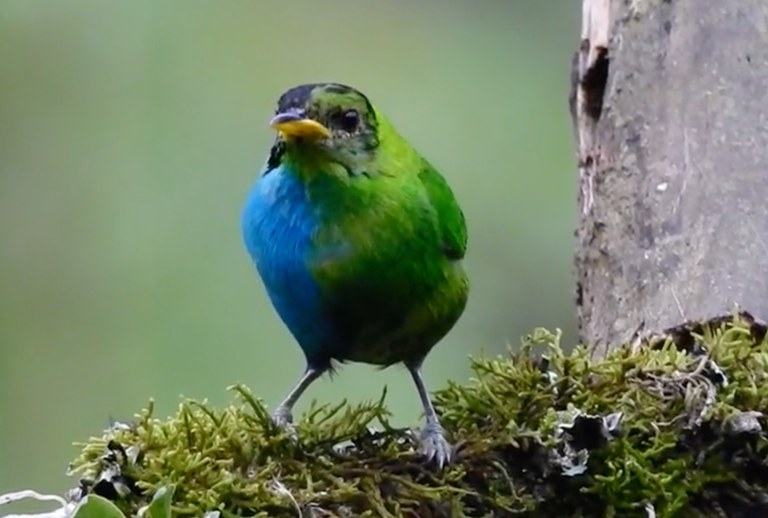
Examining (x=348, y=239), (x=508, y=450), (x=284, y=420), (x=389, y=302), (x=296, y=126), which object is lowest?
(x=508, y=450)

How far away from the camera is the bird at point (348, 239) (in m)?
2.73

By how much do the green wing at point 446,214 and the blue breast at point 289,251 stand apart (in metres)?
0.30

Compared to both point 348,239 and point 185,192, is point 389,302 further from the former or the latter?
point 185,192

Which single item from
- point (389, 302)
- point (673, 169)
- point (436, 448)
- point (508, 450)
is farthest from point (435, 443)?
point (673, 169)

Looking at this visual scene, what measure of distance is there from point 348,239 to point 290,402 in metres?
0.39

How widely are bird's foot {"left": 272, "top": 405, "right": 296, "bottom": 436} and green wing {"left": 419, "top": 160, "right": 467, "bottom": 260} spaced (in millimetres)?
474

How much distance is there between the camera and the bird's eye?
2795 millimetres

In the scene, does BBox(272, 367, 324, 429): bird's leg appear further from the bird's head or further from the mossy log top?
the bird's head

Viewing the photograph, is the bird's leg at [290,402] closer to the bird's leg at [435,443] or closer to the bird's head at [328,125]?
the bird's leg at [435,443]

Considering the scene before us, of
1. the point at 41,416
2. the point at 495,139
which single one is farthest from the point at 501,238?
the point at 41,416

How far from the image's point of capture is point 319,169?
9.07 ft

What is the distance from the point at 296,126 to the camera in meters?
2.69

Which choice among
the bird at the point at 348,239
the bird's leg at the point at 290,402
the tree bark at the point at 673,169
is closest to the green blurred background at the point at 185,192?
the tree bark at the point at 673,169

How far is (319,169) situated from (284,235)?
154mm
